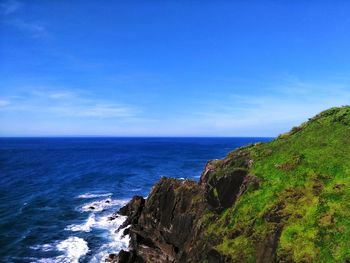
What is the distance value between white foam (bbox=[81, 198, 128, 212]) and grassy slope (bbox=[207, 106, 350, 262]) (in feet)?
135

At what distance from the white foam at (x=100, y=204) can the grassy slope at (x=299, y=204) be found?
41.2 metres

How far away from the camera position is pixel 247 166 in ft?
121

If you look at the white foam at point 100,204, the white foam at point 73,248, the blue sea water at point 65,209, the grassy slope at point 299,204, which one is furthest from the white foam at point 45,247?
the grassy slope at point 299,204

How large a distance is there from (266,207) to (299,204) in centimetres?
271

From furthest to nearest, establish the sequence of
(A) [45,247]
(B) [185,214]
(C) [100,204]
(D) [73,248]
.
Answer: (C) [100,204] → (A) [45,247] → (D) [73,248] → (B) [185,214]

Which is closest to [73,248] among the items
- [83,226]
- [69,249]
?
[69,249]

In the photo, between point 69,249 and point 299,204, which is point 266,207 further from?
point 69,249

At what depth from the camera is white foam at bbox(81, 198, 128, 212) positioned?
232ft

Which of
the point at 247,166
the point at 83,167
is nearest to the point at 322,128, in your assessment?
the point at 247,166

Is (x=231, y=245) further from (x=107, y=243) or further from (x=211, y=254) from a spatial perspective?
(x=107, y=243)

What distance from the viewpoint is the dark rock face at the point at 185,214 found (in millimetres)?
34688

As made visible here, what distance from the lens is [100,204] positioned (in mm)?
74438

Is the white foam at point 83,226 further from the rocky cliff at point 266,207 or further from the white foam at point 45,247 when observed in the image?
the rocky cliff at point 266,207

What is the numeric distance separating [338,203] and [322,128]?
14616 millimetres
